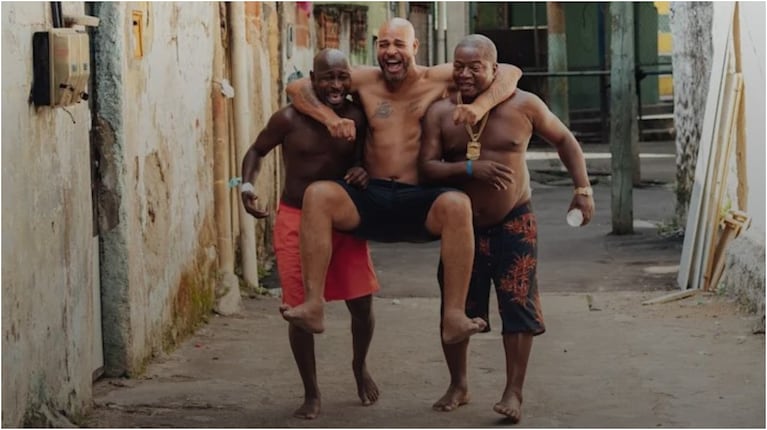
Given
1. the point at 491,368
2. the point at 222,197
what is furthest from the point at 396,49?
the point at 222,197

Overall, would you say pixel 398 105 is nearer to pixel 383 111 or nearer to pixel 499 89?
pixel 383 111

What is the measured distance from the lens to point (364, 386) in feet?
24.9

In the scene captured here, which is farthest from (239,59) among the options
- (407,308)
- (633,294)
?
(633,294)

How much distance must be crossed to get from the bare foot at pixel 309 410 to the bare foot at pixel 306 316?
0.61m

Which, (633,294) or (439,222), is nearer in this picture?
(439,222)

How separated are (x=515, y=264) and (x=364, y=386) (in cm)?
98

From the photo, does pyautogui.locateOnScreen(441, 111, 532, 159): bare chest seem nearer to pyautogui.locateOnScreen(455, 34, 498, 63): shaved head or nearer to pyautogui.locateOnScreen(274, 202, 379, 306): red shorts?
pyautogui.locateOnScreen(455, 34, 498, 63): shaved head

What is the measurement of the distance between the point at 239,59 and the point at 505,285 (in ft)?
14.6

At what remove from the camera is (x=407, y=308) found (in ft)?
36.0

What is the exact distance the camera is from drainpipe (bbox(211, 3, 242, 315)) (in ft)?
34.5

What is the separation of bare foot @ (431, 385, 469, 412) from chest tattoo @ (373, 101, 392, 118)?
4.28 feet

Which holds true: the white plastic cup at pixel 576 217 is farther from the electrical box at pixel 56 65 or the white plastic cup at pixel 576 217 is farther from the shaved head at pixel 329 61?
the electrical box at pixel 56 65

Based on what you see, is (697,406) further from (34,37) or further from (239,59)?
(239,59)

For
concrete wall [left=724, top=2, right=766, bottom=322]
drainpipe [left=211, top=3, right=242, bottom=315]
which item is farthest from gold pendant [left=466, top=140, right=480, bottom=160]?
drainpipe [left=211, top=3, right=242, bottom=315]
